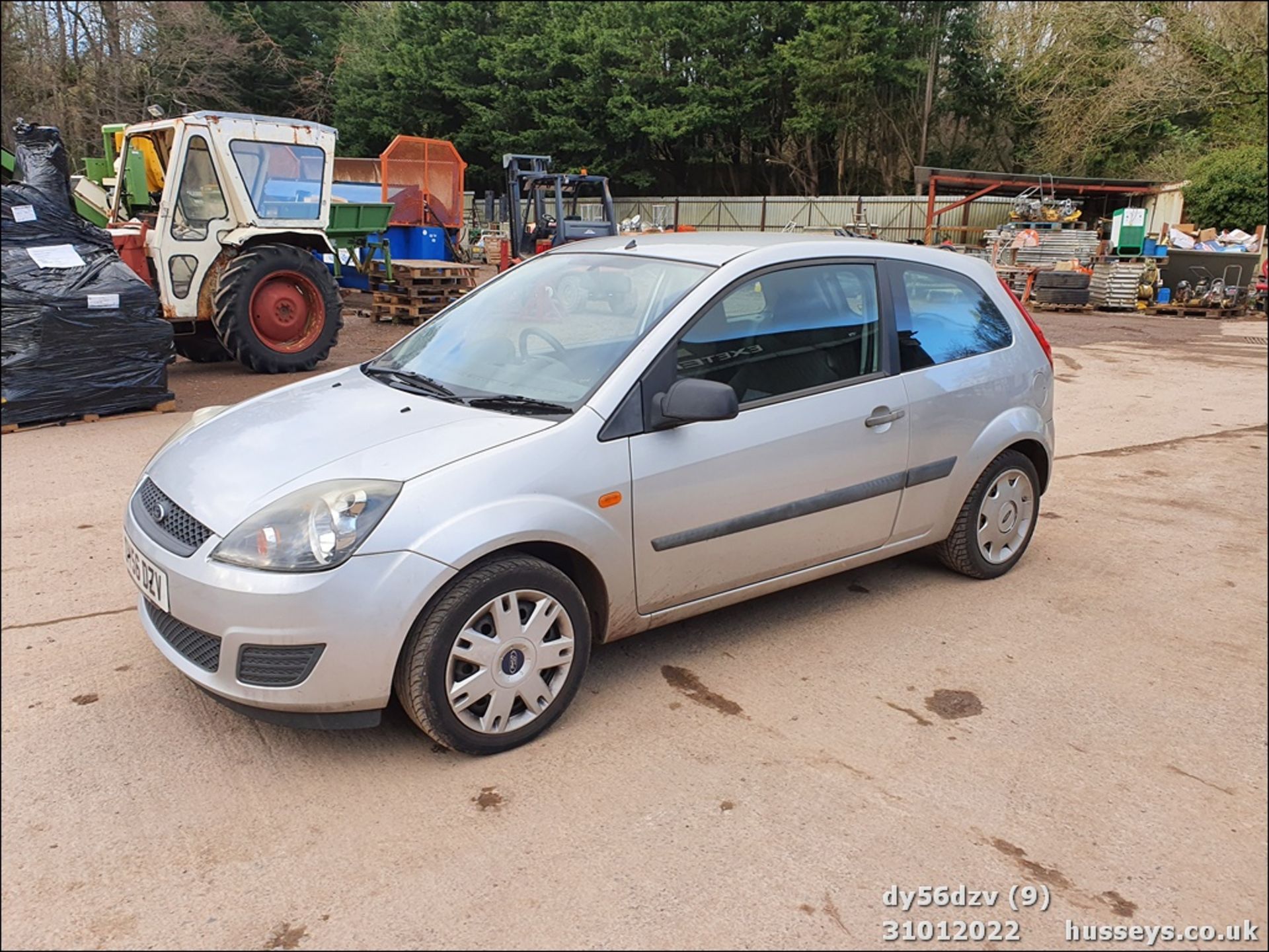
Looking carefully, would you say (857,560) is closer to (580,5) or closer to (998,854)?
(998,854)

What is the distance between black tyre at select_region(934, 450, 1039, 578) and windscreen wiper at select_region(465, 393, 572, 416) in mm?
2170

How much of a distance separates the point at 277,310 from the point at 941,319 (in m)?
7.77

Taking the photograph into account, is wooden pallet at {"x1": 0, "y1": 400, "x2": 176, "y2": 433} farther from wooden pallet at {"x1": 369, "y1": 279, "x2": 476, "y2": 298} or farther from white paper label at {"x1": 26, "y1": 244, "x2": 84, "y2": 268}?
wooden pallet at {"x1": 369, "y1": 279, "x2": 476, "y2": 298}

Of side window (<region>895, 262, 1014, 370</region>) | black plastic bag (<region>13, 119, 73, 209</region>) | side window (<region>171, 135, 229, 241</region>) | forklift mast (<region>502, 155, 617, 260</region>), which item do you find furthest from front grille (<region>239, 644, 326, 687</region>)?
forklift mast (<region>502, 155, 617, 260</region>)

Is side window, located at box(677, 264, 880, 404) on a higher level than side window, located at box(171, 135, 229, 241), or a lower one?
lower

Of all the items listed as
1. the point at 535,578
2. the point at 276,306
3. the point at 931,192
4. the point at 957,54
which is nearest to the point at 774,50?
the point at 957,54

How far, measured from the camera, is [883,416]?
396cm

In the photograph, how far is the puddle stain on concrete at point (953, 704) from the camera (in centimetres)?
345

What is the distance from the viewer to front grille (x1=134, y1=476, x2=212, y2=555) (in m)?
2.89

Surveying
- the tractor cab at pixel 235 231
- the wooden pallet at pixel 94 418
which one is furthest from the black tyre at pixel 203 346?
the wooden pallet at pixel 94 418

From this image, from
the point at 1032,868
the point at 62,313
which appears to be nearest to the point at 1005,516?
the point at 1032,868

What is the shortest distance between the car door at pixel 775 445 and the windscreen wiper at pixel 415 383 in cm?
78

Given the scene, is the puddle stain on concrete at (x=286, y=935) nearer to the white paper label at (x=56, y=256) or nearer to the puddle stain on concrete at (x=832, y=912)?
the puddle stain on concrete at (x=832, y=912)

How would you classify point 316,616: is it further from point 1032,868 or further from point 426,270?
point 426,270
